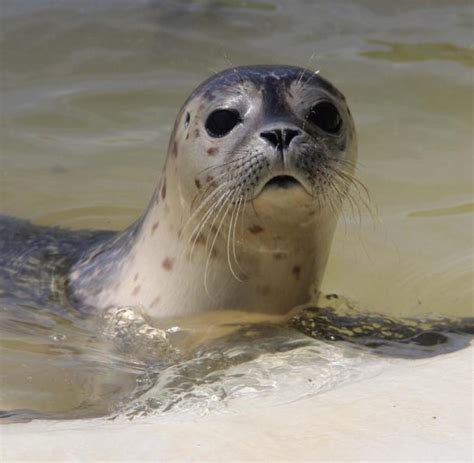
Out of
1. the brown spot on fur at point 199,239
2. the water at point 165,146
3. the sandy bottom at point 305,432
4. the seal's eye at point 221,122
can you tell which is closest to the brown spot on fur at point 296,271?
the water at point 165,146

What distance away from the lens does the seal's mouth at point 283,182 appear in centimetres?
353

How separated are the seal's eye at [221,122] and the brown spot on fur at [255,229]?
320 mm

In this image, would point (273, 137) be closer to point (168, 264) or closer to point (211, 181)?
point (211, 181)

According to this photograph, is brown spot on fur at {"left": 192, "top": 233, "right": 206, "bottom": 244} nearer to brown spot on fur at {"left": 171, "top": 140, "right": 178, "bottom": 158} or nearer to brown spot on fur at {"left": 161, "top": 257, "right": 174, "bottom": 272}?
brown spot on fur at {"left": 161, "top": 257, "right": 174, "bottom": 272}

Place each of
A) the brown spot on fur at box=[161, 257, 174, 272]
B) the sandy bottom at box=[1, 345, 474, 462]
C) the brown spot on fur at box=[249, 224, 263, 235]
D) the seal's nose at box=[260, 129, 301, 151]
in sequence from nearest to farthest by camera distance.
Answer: the sandy bottom at box=[1, 345, 474, 462] < the seal's nose at box=[260, 129, 301, 151] < the brown spot on fur at box=[249, 224, 263, 235] < the brown spot on fur at box=[161, 257, 174, 272]

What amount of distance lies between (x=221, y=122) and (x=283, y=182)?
1.32ft

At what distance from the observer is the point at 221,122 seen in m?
3.82

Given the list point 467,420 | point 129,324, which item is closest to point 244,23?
point 129,324

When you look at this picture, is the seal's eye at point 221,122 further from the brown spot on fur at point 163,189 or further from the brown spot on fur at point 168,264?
the brown spot on fur at point 168,264

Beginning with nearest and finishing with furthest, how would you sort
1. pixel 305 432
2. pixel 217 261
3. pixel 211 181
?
1. pixel 305 432
2. pixel 211 181
3. pixel 217 261

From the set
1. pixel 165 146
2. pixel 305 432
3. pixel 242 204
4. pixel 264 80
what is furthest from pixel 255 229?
pixel 165 146

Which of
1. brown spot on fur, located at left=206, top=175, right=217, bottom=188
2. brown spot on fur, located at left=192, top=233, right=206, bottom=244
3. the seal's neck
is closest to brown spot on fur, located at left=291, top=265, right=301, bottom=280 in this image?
the seal's neck

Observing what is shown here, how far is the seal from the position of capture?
3578 millimetres

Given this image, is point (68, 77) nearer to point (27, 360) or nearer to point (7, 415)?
point (27, 360)
